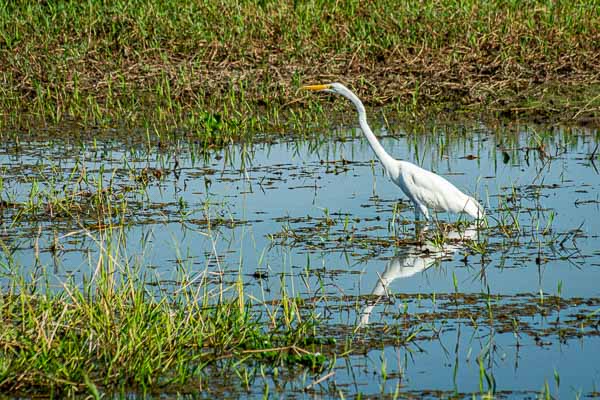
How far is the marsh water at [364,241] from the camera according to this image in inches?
195

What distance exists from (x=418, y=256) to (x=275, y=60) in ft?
22.2

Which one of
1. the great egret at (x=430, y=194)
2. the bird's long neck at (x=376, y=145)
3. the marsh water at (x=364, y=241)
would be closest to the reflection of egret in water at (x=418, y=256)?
the marsh water at (x=364, y=241)

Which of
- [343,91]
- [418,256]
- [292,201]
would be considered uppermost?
[343,91]

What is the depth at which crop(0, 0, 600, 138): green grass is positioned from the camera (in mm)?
12289

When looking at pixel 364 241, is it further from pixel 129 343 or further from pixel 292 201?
pixel 129 343

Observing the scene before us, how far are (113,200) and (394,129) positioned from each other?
12.8ft

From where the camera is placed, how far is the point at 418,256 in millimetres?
6953

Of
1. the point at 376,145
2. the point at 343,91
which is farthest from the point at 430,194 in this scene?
the point at 343,91

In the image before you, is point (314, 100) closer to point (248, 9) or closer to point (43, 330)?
point (248, 9)

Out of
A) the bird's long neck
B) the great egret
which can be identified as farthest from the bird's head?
the great egret

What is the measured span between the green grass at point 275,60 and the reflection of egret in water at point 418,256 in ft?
13.8

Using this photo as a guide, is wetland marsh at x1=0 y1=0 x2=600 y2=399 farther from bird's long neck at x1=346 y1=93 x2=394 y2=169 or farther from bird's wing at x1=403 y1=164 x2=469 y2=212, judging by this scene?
bird's long neck at x1=346 y1=93 x2=394 y2=169

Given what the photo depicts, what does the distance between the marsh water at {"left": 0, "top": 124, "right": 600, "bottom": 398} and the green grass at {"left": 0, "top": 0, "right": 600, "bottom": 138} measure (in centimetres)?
98

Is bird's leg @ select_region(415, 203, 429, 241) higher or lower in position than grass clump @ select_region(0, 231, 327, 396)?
higher
